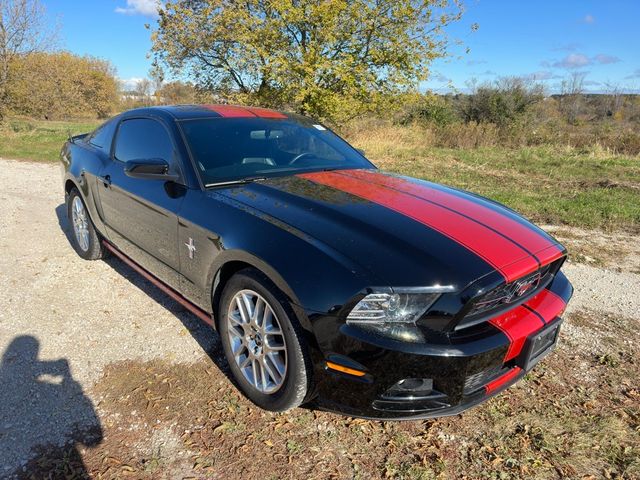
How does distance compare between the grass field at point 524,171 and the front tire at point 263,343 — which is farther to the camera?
the grass field at point 524,171

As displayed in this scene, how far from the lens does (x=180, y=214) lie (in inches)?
113

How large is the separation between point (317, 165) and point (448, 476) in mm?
2204

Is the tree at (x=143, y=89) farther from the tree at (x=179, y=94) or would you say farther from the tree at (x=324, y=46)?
the tree at (x=324, y=46)

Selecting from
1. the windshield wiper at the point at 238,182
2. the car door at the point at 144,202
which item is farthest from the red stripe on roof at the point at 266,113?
the windshield wiper at the point at 238,182

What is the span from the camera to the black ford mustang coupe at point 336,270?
1985 mm

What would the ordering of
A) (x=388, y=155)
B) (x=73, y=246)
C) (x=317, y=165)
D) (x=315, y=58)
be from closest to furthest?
(x=317, y=165) → (x=73, y=246) → (x=315, y=58) → (x=388, y=155)

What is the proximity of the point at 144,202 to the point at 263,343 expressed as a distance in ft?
5.03

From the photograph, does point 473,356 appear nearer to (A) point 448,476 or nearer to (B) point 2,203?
(A) point 448,476

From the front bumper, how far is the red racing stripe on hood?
10.5 inches

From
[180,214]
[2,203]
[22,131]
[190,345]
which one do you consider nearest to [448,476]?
[190,345]

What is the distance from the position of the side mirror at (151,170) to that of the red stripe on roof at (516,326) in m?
2.10

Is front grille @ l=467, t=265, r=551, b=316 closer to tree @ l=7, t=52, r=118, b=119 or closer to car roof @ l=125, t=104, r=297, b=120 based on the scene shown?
car roof @ l=125, t=104, r=297, b=120

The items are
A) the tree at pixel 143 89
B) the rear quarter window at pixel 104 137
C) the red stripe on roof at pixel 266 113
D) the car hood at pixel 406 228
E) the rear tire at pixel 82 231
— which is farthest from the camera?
the tree at pixel 143 89

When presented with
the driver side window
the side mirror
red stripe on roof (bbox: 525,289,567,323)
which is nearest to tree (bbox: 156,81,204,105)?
the driver side window
